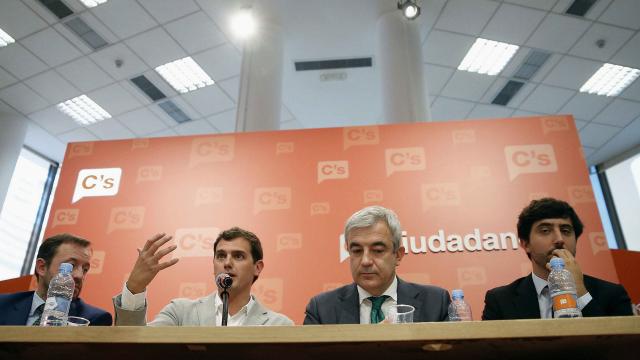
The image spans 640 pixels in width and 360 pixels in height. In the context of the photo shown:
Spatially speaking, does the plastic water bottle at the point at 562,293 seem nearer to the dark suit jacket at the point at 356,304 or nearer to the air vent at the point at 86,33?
the dark suit jacket at the point at 356,304

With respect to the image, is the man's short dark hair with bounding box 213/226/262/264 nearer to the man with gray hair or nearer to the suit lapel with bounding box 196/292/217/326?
the suit lapel with bounding box 196/292/217/326

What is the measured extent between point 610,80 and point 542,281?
196 inches

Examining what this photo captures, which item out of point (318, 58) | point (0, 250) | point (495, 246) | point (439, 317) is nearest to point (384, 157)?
point (495, 246)

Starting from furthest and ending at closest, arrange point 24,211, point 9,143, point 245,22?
point 24,211 → point 9,143 → point 245,22

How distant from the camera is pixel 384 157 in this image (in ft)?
12.2

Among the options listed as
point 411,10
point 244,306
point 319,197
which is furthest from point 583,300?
point 411,10

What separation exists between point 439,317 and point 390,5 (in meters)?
4.10

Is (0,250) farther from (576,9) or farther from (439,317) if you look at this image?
(576,9)

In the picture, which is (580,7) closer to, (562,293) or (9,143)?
(562,293)

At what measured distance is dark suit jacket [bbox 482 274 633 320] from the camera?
6.25 ft

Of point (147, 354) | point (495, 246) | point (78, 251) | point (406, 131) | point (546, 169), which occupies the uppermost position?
point (406, 131)

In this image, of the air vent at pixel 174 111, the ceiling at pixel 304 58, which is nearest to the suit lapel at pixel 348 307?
the ceiling at pixel 304 58

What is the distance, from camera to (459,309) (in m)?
1.67

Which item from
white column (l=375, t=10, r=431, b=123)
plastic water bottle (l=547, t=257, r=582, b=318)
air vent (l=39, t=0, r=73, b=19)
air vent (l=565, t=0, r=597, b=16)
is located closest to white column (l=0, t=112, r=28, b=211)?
air vent (l=39, t=0, r=73, b=19)
